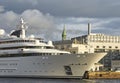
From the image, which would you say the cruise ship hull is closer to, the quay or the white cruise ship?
the white cruise ship

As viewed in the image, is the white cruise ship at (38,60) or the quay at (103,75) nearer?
the white cruise ship at (38,60)

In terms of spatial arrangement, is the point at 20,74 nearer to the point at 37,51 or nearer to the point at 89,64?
the point at 37,51

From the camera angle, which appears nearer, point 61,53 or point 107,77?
point 61,53

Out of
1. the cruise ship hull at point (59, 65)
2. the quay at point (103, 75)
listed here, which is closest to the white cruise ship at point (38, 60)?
the cruise ship hull at point (59, 65)

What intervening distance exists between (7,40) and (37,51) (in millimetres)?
10287

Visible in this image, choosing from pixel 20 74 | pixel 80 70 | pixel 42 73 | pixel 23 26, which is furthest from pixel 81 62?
pixel 23 26

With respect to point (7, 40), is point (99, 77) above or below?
below

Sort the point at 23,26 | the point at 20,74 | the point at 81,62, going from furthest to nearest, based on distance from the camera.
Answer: the point at 23,26
the point at 20,74
the point at 81,62

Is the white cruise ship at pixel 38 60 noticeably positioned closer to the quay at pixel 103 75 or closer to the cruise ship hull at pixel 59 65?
the cruise ship hull at pixel 59 65

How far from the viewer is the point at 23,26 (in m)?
99.9

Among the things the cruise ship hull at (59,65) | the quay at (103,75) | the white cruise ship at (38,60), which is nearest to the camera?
the cruise ship hull at (59,65)

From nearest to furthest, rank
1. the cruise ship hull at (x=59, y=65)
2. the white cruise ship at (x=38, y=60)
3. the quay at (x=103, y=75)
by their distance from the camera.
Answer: the cruise ship hull at (x=59, y=65), the white cruise ship at (x=38, y=60), the quay at (x=103, y=75)

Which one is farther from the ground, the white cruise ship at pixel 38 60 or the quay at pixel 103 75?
the white cruise ship at pixel 38 60

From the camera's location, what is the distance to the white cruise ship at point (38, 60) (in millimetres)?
86062
